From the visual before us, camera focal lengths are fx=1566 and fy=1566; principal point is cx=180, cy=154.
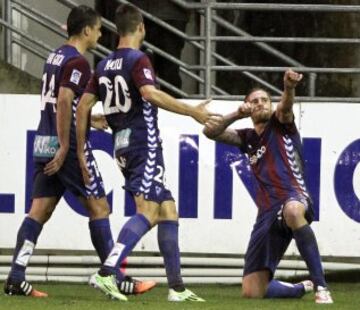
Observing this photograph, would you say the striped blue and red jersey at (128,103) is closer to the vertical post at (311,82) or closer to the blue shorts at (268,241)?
the blue shorts at (268,241)

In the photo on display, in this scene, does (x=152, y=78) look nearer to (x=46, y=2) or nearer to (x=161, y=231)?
(x=161, y=231)

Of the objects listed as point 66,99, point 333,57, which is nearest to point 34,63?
point 333,57

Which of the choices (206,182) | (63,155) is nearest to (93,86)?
(63,155)

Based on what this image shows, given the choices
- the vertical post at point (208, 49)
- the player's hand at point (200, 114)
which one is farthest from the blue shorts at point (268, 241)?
the vertical post at point (208, 49)

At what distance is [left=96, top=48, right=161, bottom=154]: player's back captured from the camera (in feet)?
34.6

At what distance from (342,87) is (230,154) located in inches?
134

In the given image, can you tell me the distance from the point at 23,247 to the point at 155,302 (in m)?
1.19

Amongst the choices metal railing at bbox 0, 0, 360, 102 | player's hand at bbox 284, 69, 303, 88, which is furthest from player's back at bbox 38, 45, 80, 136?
metal railing at bbox 0, 0, 360, 102

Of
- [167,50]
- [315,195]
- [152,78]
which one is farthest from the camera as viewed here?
[167,50]

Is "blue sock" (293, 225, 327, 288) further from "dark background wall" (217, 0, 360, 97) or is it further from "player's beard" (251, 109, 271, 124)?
"dark background wall" (217, 0, 360, 97)

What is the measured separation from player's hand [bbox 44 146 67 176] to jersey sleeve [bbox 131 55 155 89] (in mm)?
865

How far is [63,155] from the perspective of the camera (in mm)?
10977

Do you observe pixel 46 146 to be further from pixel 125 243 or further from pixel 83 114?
pixel 125 243

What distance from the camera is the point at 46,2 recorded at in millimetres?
17250
